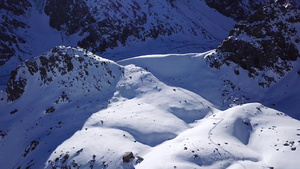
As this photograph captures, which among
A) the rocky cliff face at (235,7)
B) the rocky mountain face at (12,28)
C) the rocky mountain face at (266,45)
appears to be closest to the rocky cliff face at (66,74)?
the rocky mountain face at (266,45)

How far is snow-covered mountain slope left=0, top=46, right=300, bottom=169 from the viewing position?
10773 millimetres

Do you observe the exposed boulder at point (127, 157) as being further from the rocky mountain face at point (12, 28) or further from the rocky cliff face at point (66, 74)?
the rocky mountain face at point (12, 28)

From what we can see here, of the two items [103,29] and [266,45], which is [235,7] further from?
[266,45]

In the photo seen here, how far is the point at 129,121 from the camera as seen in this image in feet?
48.0

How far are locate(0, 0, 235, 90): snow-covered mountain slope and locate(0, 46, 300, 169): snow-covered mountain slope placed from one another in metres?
18.4

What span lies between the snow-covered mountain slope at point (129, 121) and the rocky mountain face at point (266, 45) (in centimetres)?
304

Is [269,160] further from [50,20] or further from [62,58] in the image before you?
[50,20]

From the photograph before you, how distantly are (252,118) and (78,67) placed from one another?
14.7 m

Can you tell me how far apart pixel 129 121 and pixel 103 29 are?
32.9 metres

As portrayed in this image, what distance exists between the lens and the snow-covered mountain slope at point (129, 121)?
10.8 m

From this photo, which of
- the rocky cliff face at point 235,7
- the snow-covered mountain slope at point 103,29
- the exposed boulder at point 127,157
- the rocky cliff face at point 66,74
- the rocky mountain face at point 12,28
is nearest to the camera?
the exposed boulder at point 127,157

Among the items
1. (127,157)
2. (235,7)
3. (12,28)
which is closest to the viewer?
(127,157)

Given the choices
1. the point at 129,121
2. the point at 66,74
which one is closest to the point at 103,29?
the point at 66,74

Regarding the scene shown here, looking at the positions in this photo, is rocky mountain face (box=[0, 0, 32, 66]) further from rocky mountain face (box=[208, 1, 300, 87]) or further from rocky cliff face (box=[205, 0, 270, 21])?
rocky cliff face (box=[205, 0, 270, 21])
